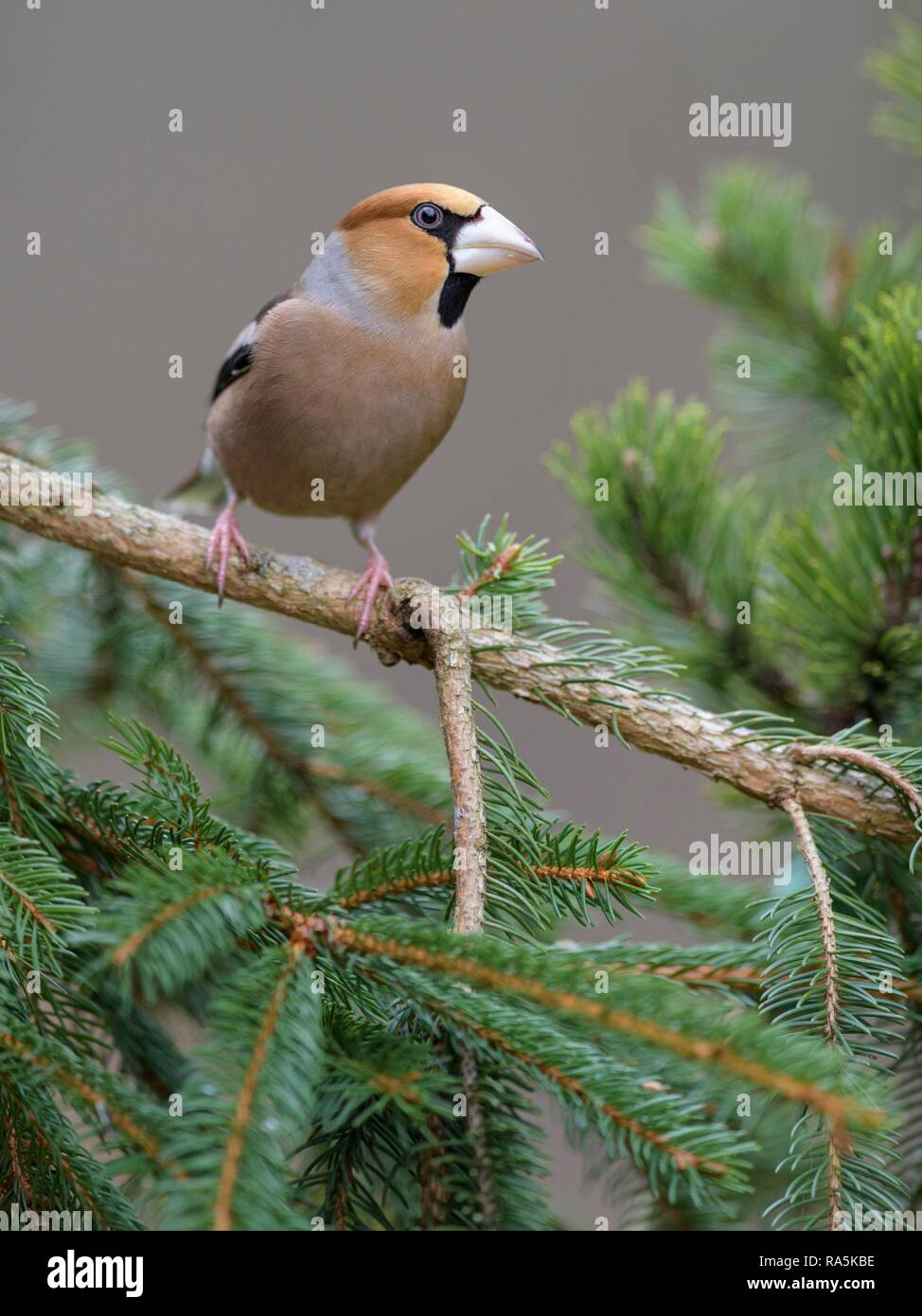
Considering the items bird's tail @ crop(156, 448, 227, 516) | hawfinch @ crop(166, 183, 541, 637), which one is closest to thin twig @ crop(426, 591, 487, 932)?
hawfinch @ crop(166, 183, 541, 637)

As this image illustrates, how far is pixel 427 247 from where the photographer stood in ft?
5.48

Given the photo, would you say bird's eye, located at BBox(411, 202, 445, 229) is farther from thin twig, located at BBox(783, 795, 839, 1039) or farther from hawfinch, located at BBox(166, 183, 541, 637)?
thin twig, located at BBox(783, 795, 839, 1039)

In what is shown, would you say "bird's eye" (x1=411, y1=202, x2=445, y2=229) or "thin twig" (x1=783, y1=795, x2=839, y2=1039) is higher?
"bird's eye" (x1=411, y1=202, x2=445, y2=229)

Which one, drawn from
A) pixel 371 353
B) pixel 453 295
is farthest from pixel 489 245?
pixel 371 353

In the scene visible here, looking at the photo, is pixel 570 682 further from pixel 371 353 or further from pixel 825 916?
pixel 371 353

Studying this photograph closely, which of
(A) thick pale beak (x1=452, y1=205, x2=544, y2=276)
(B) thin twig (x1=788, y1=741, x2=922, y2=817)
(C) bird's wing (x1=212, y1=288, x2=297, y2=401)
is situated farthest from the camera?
(C) bird's wing (x1=212, y1=288, x2=297, y2=401)

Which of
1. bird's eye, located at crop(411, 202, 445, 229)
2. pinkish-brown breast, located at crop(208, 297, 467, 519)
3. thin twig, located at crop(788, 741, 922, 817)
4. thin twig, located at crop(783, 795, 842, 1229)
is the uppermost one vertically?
bird's eye, located at crop(411, 202, 445, 229)

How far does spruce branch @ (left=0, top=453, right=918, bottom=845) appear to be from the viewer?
1.11 meters

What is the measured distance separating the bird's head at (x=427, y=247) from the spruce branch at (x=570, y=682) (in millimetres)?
537

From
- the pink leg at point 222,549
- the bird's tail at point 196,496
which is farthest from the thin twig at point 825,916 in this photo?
the bird's tail at point 196,496

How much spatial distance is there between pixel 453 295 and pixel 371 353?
166mm

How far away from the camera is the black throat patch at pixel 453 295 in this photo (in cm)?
168

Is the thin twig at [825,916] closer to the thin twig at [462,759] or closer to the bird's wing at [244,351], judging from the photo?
the thin twig at [462,759]
